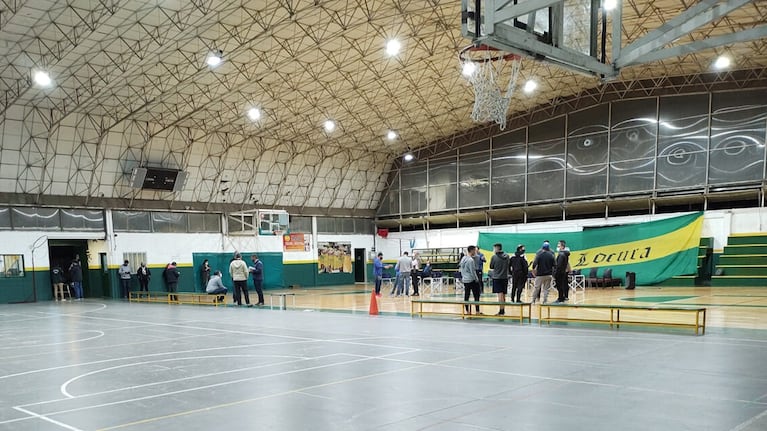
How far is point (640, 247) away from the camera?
Result: 2767cm

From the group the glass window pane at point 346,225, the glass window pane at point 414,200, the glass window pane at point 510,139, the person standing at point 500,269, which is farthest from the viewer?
the glass window pane at point 346,225

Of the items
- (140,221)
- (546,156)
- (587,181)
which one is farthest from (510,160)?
(140,221)

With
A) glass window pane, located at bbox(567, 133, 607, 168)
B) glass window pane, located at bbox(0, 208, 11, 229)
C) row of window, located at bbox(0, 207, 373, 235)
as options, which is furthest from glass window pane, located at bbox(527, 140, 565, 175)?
glass window pane, located at bbox(0, 208, 11, 229)

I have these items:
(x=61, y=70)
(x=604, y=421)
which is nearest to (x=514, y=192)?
(x=61, y=70)

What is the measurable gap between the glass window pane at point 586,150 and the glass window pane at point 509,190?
10.0 feet

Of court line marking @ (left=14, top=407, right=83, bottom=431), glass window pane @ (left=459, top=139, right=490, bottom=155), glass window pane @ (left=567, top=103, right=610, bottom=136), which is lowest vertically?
court line marking @ (left=14, top=407, right=83, bottom=431)

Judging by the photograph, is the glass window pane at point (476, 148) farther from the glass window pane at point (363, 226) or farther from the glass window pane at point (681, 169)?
the glass window pane at point (681, 169)

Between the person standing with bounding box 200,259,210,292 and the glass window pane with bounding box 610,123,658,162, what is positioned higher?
the glass window pane with bounding box 610,123,658,162

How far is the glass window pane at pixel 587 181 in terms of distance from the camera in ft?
101

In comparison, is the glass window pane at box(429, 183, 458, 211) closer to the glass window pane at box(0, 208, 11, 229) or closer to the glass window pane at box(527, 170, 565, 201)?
the glass window pane at box(527, 170, 565, 201)

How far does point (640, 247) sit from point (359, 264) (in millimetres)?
18753

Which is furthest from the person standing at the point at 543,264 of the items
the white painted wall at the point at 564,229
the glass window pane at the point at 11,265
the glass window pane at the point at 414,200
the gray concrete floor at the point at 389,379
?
the glass window pane at the point at 414,200

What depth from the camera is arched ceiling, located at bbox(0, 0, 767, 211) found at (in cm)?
1975

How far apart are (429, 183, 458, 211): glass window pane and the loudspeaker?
17.3 metres
